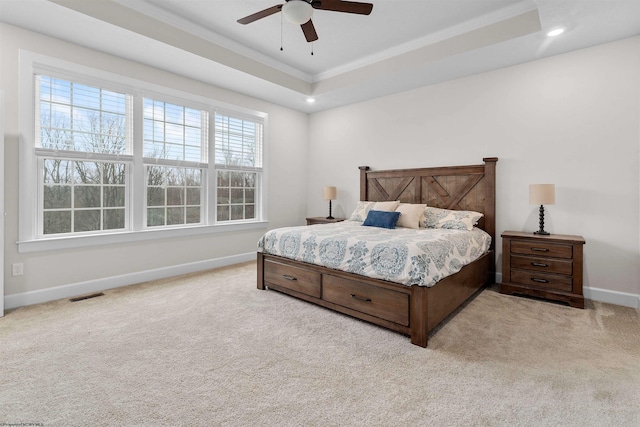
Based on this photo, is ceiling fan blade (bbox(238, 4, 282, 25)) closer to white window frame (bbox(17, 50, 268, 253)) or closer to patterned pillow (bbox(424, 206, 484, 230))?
white window frame (bbox(17, 50, 268, 253))

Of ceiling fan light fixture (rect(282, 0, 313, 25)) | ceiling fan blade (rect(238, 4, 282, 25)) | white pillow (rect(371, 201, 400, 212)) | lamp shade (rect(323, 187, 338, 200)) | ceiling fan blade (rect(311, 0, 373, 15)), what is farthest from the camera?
lamp shade (rect(323, 187, 338, 200))

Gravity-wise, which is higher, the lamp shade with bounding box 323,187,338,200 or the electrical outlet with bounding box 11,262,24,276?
the lamp shade with bounding box 323,187,338,200

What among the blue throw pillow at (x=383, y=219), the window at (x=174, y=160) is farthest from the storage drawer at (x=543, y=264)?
the window at (x=174, y=160)

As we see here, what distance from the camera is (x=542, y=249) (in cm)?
326

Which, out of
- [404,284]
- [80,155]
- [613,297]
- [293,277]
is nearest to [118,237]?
[80,155]

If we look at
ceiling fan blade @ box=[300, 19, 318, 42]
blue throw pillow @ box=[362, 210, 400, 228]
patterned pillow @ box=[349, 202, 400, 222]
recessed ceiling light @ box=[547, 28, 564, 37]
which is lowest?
blue throw pillow @ box=[362, 210, 400, 228]

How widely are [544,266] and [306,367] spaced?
281 cm

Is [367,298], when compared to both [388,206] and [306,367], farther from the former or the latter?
[388,206]

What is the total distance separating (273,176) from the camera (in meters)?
5.49

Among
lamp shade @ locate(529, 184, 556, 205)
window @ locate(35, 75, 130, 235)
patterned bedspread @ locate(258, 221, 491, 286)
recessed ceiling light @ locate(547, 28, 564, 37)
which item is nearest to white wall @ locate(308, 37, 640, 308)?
lamp shade @ locate(529, 184, 556, 205)

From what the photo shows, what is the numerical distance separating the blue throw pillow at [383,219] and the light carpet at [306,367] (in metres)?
1.29

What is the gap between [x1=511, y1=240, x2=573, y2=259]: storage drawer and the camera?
10.2 feet

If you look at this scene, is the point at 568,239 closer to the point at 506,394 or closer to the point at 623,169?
the point at 623,169

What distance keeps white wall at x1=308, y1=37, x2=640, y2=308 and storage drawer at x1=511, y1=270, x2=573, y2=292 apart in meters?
0.55
